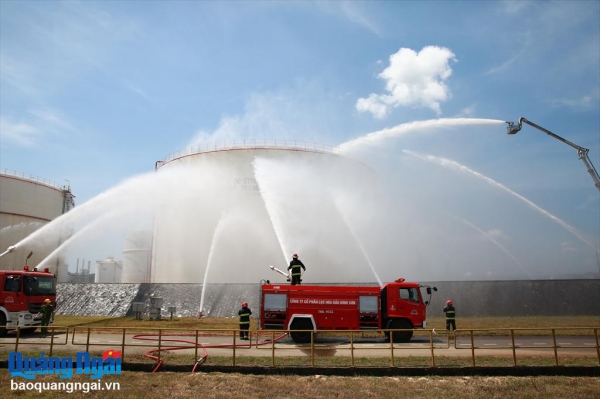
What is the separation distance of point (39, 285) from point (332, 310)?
13.5 m

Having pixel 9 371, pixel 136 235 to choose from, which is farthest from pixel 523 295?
pixel 136 235

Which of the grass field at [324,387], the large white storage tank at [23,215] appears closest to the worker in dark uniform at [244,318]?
the grass field at [324,387]

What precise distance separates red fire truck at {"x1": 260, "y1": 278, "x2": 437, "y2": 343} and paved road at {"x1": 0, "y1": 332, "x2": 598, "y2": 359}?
739 millimetres

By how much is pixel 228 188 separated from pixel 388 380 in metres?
24.5

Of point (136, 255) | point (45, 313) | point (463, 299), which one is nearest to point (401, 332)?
point (463, 299)

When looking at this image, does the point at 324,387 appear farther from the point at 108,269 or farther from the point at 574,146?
the point at 108,269

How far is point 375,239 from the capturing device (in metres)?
35.4

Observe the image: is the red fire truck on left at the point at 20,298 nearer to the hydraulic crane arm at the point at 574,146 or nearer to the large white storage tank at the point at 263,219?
the large white storage tank at the point at 263,219

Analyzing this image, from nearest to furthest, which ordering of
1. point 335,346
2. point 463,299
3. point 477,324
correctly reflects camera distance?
point 335,346 < point 477,324 < point 463,299

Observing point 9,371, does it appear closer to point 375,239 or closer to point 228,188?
point 228,188

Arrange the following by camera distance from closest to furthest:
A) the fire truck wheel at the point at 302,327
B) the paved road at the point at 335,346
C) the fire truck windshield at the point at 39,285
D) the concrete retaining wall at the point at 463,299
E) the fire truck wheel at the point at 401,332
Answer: the paved road at the point at 335,346, the fire truck wheel at the point at 302,327, the fire truck wheel at the point at 401,332, the fire truck windshield at the point at 39,285, the concrete retaining wall at the point at 463,299

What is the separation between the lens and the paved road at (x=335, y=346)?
14945 mm

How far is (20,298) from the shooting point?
62.4 ft

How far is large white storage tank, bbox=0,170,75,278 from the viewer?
140 ft
